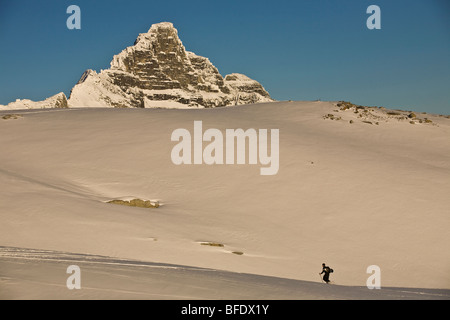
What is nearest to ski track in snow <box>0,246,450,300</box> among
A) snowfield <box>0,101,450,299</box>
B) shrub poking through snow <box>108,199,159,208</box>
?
snowfield <box>0,101,450,299</box>

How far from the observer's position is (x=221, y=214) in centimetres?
1572

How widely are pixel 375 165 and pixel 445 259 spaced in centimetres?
775

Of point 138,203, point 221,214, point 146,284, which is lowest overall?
point 146,284

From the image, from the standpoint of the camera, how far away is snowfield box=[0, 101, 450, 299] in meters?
7.67

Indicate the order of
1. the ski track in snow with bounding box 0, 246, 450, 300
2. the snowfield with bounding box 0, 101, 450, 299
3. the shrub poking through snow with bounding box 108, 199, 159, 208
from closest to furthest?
the ski track in snow with bounding box 0, 246, 450, 300
the snowfield with bounding box 0, 101, 450, 299
the shrub poking through snow with bounding box 108, 199, 159, 208

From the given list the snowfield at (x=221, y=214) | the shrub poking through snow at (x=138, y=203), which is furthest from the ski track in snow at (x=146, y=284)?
the shrub poking through snow at (x=138, y=203)

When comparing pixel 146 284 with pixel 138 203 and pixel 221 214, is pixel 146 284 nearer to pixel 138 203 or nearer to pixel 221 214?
pixel 221 214

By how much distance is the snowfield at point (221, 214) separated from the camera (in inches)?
302

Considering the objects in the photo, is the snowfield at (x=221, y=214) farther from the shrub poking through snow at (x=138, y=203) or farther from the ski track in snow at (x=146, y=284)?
the shrub poking through snow at (x=138, y=203)

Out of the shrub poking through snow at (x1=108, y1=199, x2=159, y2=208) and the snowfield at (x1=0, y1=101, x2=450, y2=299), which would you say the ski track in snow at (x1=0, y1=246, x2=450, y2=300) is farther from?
the shrub poking through snow at (x1=108, y1=199, x2=159, y2=208)

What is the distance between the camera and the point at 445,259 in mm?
12992

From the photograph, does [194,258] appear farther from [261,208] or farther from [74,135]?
[74,135]

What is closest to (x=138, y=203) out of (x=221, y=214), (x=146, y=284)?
(x=221, y=214)
